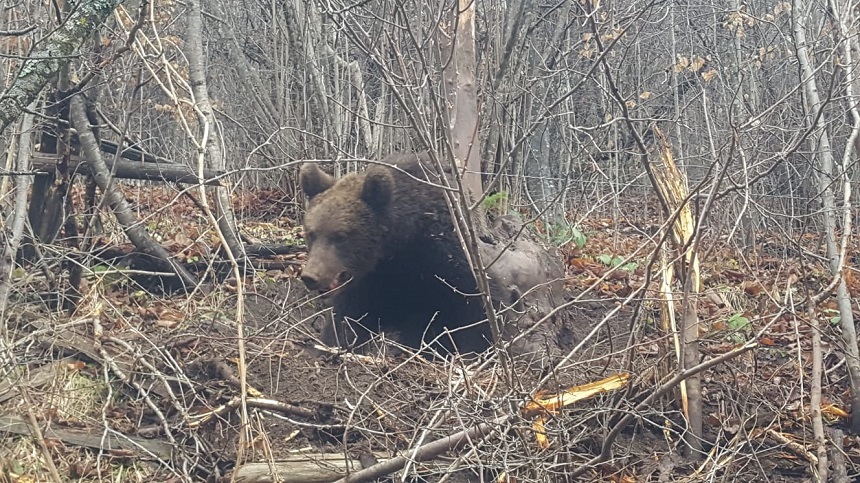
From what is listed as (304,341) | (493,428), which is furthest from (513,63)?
(493,428)

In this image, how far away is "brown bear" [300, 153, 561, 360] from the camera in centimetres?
660

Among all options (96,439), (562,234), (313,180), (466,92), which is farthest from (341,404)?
(562,234)

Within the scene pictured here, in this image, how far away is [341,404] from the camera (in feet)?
17.2

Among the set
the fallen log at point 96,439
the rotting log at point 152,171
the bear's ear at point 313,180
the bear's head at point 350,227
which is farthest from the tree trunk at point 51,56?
the bear's ear at point 313,180

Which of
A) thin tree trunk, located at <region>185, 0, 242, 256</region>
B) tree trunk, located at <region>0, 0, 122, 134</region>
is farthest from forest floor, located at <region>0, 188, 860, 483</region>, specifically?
tree trunk, located at <region>0, 0, 122, 134</region>

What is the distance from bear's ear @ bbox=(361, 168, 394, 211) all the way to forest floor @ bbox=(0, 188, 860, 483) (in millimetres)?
1226

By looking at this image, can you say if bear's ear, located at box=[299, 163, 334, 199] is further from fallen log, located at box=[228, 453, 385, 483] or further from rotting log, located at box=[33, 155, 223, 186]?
fallen log, located at box=[228, 453, 385, 483]

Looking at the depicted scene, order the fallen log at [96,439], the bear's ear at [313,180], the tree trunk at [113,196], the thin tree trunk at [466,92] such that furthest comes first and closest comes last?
the thin tree trunk at [466,92], the bear's ear at [313,180], the tree trunk at [113,196], the fallen log at [96,439]

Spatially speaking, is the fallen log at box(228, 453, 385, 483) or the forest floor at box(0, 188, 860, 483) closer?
the forest floor at box(0, 188, 860, 483)

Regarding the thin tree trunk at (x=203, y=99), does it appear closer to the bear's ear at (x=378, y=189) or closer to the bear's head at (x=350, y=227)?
the bear's head at (x=350, y=227)

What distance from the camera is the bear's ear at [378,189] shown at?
663 centimetres

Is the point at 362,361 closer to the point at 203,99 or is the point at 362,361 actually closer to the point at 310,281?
the point at 310,281

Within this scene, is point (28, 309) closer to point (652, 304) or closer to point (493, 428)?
point (493, 428)

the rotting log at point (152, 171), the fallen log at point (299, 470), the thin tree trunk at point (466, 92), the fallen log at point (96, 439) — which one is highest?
the thin tree trunk at point (466, 92)
